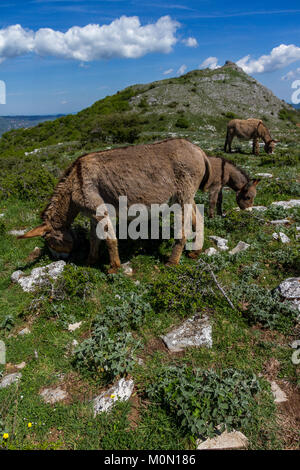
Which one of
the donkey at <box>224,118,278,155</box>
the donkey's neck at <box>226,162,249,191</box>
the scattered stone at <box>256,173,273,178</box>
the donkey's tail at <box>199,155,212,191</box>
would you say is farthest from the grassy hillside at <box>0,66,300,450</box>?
the donkey at <box>224,118,278,155</box>

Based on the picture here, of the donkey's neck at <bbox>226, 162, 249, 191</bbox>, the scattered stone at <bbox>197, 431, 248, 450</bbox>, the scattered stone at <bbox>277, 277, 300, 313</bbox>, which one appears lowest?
the scattered stone at <bbox>197, 431, 248, 450</bbox>

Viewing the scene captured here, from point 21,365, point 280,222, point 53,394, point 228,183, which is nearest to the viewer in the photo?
point 53,394

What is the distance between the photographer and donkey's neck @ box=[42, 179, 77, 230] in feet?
22.1

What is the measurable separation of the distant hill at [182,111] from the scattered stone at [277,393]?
114 ft

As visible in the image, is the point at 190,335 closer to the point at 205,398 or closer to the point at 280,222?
the point at 205,398

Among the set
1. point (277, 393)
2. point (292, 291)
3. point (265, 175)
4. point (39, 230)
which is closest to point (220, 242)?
point (292, 291)

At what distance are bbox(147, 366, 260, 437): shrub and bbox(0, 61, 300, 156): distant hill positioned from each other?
113 ft

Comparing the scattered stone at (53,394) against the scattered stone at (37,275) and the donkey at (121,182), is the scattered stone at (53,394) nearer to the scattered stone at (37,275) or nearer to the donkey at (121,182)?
the scattered stone at (37,275)

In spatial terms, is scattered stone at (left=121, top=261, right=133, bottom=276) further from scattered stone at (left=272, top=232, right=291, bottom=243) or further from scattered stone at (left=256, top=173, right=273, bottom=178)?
scattered stone at (left=256, top=173, right=273, bottom=178)

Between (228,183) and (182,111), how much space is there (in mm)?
45628

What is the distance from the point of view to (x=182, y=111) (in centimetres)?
5050

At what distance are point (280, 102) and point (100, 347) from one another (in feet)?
246
